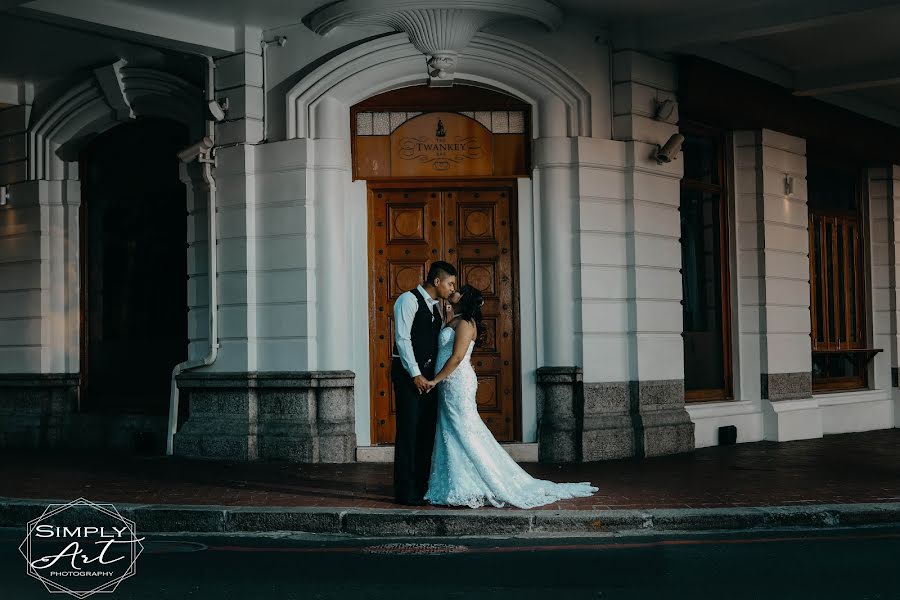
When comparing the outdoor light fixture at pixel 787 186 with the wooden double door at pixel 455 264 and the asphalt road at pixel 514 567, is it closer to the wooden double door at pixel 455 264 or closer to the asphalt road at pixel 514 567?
the wooden double door at pixel 455 264

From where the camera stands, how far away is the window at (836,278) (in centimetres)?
1611

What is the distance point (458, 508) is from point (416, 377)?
3.46 ft

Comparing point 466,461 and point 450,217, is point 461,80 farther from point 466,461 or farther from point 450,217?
point 466,461

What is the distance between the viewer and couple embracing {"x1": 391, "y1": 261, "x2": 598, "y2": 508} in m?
9.02

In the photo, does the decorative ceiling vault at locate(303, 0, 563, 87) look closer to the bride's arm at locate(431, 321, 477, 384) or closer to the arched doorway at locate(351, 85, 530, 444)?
the arched doorway at locate(351, 85, 530, 444)

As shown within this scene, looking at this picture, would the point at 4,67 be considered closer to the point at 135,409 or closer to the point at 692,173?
the point at 135,409

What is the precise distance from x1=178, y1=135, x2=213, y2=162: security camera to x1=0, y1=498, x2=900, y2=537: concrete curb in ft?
17.0

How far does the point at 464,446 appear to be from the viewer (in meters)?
9.10

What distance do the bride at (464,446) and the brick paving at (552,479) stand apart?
35cm

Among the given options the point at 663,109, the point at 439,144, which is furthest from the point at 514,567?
the point at 663,109

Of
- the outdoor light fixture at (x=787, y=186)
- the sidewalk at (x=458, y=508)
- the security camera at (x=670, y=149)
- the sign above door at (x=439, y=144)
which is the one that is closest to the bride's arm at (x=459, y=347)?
the sidewalk at (x=458, y=508)

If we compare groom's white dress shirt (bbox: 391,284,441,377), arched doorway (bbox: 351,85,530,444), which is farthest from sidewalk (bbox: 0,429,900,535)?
groom's white dress shirt (bbox: 391,284,441,377)

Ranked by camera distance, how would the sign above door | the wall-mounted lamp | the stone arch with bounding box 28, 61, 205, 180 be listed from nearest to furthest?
1. the sign above door
2. the wall-mounted lamp
3. the stone arch with bounding box 28, 61, 205, 180

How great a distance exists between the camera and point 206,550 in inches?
300
